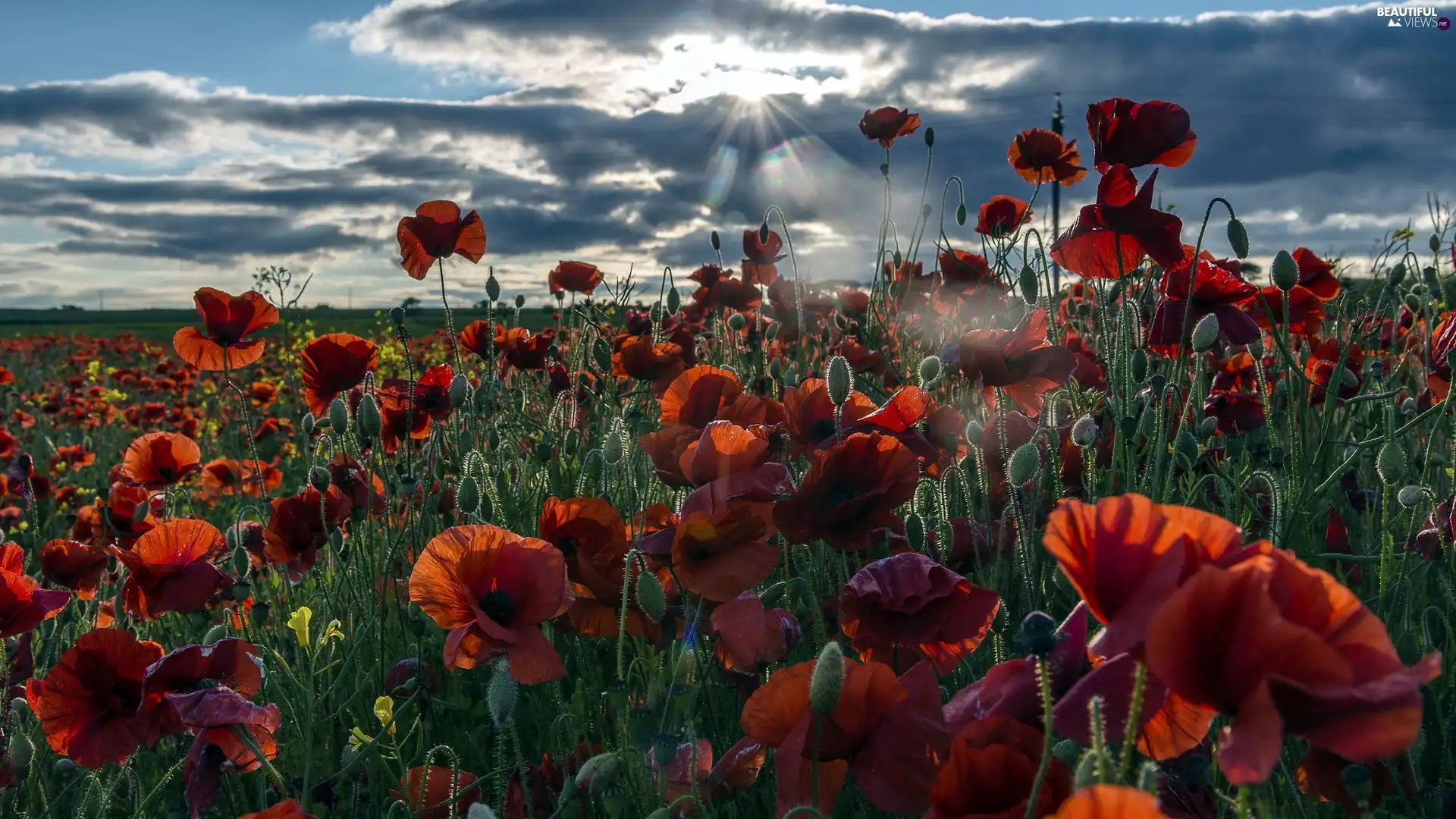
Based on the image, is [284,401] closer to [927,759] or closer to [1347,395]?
[1347,395]

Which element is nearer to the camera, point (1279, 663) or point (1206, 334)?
point (1279, 663)

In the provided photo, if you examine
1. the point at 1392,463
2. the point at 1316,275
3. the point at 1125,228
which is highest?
the point at 1125,228

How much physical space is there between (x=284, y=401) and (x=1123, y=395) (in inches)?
338

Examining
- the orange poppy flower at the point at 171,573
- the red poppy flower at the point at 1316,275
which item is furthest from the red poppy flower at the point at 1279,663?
the red poppy flower at the point at 1316,275

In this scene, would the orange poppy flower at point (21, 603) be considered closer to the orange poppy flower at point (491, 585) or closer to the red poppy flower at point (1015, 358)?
the orange poppy flower at point (491, 585)

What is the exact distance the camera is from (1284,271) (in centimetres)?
206

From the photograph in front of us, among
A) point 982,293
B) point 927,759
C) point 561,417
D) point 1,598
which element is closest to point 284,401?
point 561,417

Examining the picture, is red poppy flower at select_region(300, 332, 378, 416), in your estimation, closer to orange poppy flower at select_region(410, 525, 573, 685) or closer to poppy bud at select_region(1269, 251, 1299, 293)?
orange poppy flower at select_region(410, 525, 573, 685)

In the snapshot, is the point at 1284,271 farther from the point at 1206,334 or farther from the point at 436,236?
the point at 436,236

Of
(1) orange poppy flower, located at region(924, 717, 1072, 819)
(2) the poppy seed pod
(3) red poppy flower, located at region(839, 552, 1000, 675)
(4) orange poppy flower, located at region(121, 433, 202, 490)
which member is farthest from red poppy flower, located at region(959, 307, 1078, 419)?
(4) orange poppy flower, located at region(121, 433, 202, 490)

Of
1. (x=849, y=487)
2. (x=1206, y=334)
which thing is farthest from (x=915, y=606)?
(x=1206, y=334)

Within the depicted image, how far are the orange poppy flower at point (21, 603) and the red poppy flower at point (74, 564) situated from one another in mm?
915

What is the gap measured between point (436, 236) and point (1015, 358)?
1.57m

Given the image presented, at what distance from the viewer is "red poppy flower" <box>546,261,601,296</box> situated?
451cm
